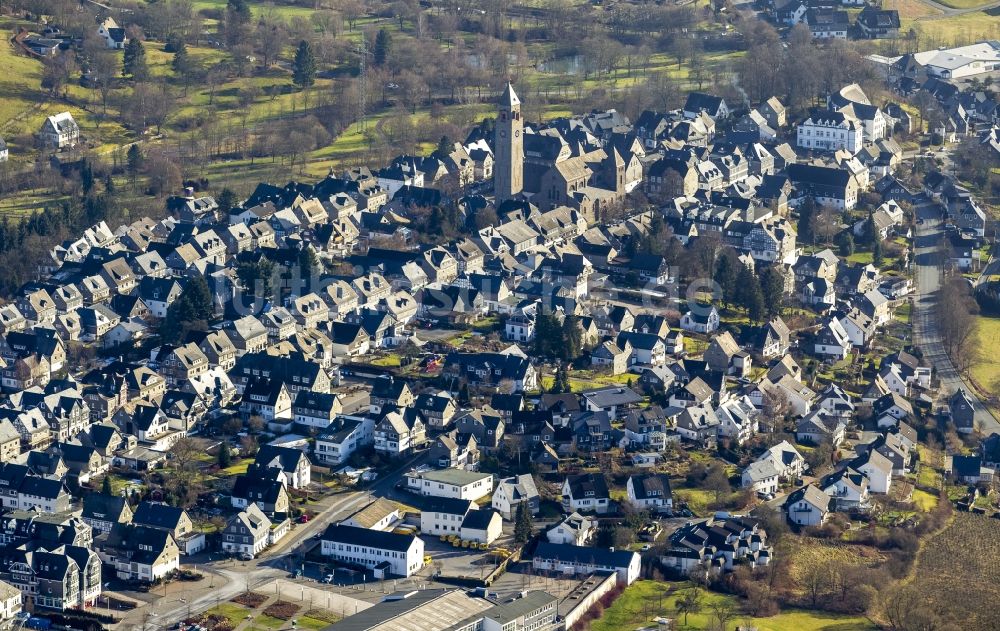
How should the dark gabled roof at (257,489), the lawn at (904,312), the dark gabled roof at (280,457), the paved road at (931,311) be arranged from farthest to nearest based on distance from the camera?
the lawn at (904,312)
the paved road at (931,311)
the dark gabled roof at (280,457)
the dark gabled roof at (257,489)

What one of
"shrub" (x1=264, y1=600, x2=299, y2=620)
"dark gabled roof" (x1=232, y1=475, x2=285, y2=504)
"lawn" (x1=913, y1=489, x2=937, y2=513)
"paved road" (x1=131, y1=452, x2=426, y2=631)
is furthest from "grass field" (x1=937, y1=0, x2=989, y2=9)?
"shrub" (x1=264, y1=600, x2=299, y2=620)

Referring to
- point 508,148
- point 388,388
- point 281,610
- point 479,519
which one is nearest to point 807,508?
point 479,519

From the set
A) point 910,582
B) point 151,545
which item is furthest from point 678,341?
point 151,545

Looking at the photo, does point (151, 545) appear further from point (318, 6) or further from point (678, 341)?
point (318, 6)

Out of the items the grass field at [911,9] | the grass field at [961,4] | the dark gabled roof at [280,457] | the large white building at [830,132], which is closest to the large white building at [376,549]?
the dark gabled roof at [280,457]

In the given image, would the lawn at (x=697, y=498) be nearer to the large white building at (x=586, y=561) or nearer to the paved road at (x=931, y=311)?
the large white building at (x=586, y=561)

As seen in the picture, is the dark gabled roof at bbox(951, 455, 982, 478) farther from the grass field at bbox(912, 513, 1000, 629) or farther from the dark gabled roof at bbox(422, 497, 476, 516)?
the dark gabled roof at bbox(422, 497, 476, 516)
